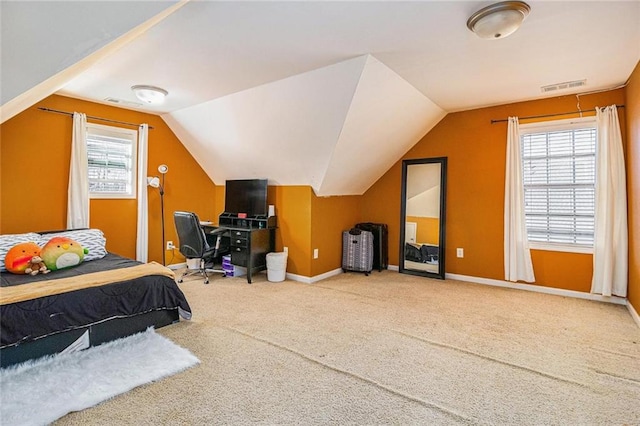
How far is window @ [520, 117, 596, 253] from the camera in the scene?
374 cm

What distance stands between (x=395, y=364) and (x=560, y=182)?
3238 mm

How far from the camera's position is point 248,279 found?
4293 mm

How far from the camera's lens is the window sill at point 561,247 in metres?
3.75

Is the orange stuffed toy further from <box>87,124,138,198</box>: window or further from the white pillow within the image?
<box>87,124,138,198</box>: window

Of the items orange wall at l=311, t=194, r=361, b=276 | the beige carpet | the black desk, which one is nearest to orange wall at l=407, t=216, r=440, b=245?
orange wall at l=311, t=194, r=361, b=276

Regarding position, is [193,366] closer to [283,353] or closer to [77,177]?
[283,353]

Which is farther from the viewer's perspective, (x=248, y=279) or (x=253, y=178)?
(x=253, y=178)

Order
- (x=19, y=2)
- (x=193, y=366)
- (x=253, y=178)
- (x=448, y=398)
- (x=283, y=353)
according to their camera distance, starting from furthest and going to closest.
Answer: (x=253, y=178) < (x=283, y=353) < (x=193, y=366) < (x=448, y=398) < (x=19, y=2)

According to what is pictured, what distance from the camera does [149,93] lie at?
3527 mm

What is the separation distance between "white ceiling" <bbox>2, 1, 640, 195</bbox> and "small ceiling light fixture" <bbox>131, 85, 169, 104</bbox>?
0.10 meters

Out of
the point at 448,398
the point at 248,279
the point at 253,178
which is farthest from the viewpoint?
the point at 253,178

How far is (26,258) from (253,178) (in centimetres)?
286

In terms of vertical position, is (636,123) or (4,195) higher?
(636,123)

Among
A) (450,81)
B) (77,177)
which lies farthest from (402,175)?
(77,177)
